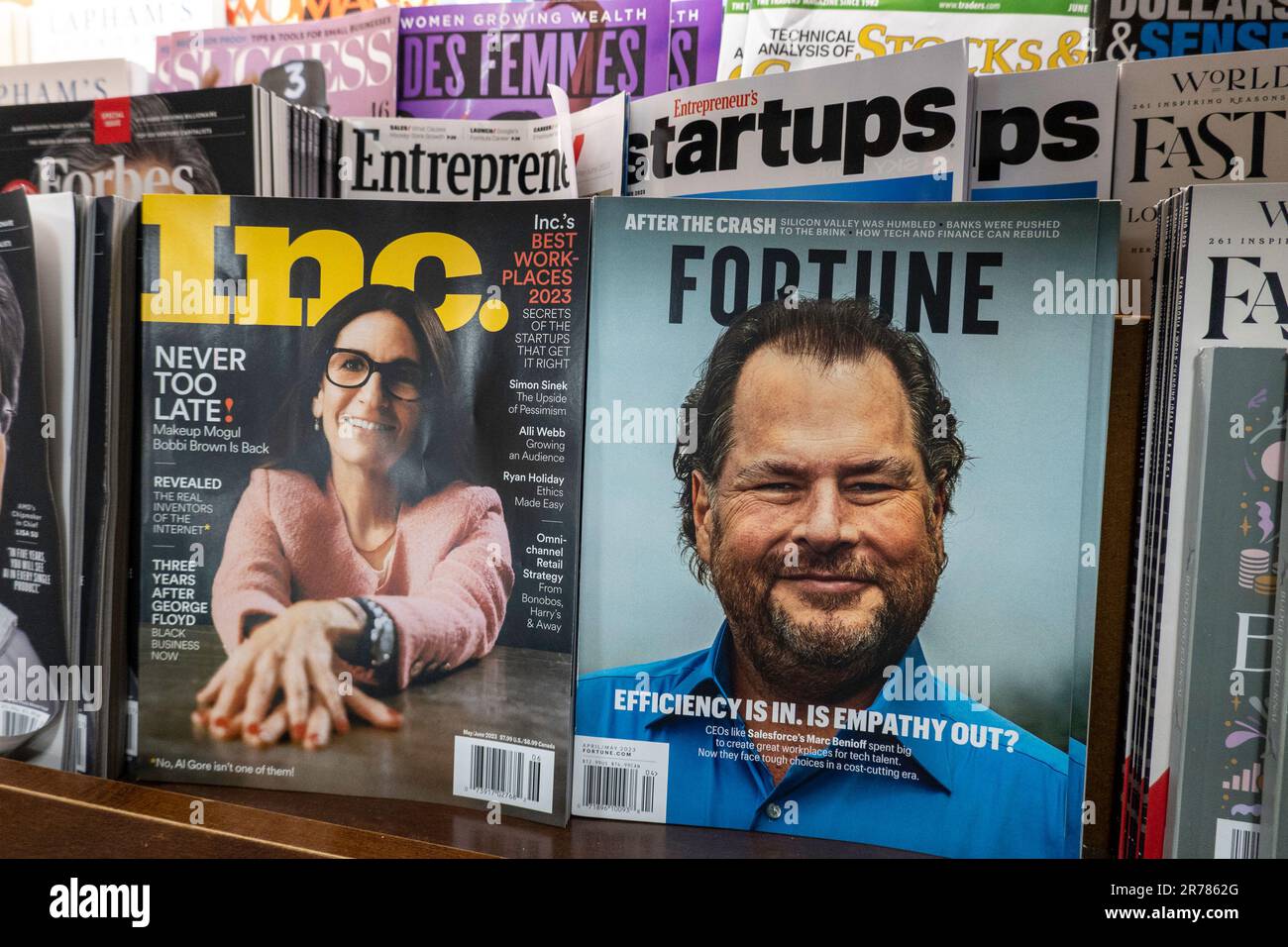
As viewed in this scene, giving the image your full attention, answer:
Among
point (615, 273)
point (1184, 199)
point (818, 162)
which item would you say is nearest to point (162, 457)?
point (615, 273)

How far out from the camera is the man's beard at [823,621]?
0.72m

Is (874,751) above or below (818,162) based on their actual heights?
below

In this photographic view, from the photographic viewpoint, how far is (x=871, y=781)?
0.73m

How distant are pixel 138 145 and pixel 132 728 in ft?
1.74

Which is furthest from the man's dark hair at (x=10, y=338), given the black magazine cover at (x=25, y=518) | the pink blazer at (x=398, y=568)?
the pink blazer at (x=398, y=568)

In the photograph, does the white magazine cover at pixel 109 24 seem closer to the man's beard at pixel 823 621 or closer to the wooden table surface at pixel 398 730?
the wooden table surface at pixel 398 730

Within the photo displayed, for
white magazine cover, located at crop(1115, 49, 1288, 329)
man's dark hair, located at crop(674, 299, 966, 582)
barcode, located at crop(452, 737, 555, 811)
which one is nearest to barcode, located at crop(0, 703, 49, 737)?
barcode, located at crop(452, 737, 555, 811)

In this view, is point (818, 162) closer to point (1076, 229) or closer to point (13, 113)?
point (1076, 229)

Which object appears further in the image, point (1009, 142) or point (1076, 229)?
point (1009, 142)

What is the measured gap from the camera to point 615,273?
29.0 inches

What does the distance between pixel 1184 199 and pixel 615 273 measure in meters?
0.43

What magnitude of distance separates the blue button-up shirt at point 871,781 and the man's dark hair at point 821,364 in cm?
13
